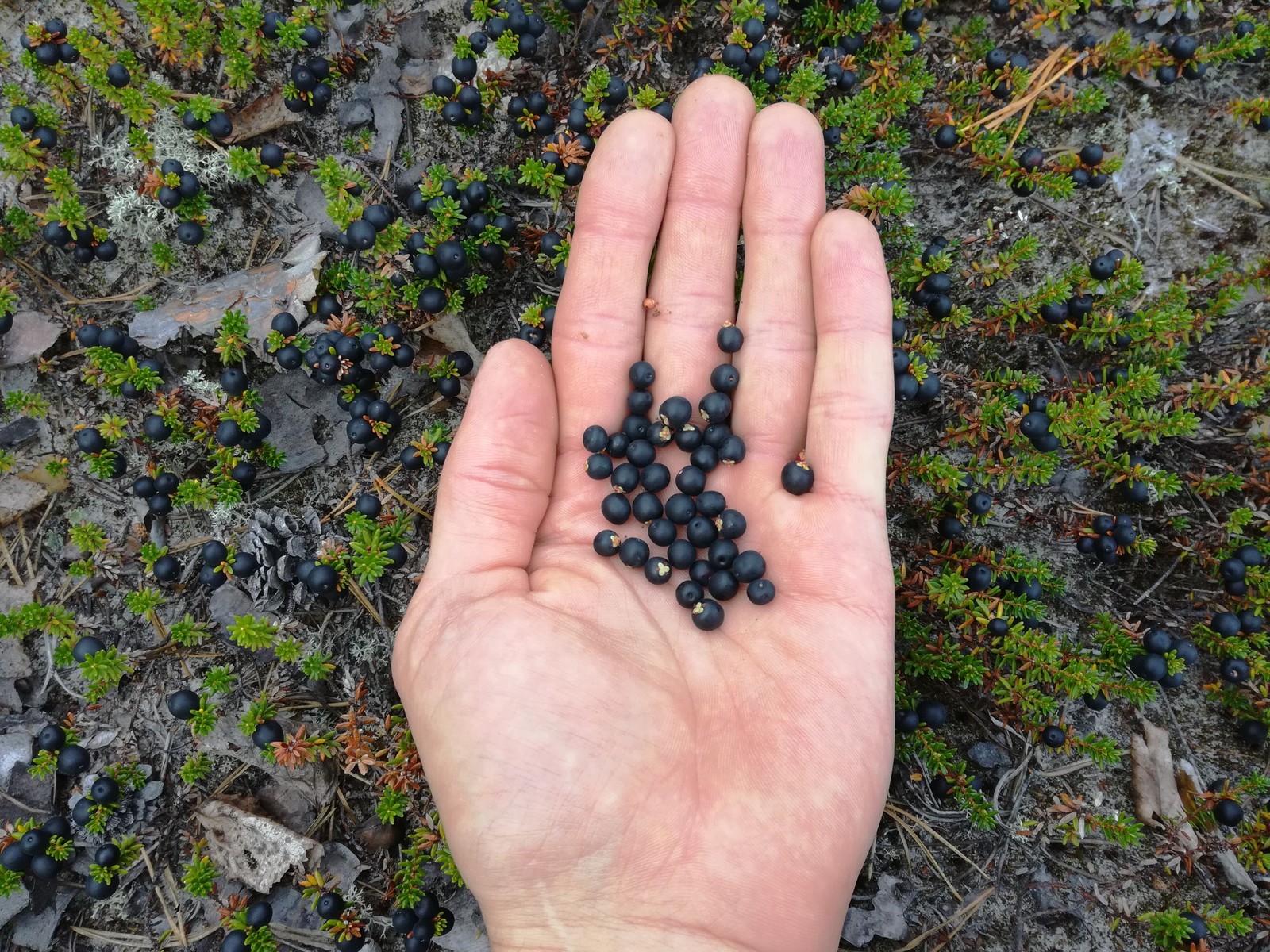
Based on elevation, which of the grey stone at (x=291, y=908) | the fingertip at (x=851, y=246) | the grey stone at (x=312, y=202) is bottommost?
the grey stone at (x=291, y=908)

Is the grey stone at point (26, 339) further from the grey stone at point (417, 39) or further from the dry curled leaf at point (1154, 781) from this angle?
the dry curled leaf at point (1154, 781)

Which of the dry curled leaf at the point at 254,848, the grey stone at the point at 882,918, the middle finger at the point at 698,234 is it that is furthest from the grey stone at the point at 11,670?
the grey stone at the point at 882,918

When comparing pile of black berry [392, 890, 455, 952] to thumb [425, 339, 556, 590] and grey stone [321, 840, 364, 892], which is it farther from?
thumb [425, 339, 556, 590]

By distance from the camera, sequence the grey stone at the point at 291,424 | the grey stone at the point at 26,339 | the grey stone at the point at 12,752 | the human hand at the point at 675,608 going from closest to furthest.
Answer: the human hand at the point at 675,608
the grey stone at the point at 12,752
the grey stone at the point at 291,424
the grey stone at the point at 26,339

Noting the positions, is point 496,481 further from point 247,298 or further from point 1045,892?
point 1045,892

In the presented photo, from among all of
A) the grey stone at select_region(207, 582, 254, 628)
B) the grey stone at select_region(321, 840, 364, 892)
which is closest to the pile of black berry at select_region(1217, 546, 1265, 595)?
the grey stone at select_region(321, 840, 364, 892)

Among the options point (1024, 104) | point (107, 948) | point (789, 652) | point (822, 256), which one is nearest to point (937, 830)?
point (789, 652)

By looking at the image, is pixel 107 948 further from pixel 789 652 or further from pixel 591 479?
pixel 789 652
